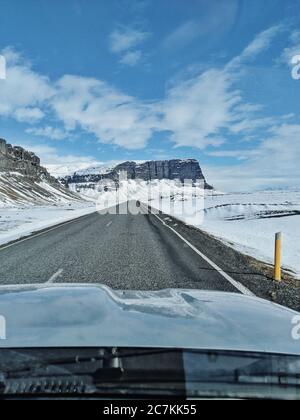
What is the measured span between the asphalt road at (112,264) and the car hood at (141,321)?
2972 millimetres

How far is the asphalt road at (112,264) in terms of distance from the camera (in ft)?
25.2

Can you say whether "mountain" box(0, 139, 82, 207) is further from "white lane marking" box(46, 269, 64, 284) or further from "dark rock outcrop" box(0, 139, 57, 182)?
"white lane marking" box(46, 269, 64, 284)

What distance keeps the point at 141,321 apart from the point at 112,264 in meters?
6.78

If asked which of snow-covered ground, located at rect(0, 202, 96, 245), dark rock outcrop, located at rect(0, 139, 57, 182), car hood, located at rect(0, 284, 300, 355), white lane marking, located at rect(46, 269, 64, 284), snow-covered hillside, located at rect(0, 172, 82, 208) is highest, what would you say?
dark rock outcrop, located at rect(0, 139, 57, 182)

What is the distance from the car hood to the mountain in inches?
3706

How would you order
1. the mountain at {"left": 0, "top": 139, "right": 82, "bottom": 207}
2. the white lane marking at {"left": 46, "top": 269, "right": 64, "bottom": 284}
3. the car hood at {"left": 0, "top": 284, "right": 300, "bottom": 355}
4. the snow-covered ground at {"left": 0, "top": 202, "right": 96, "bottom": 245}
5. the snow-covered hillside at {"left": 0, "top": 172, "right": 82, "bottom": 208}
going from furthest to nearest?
the mountain at {"left": 0, "top": 139, "right": 82, "bottom": 207} < the snow-covered hillside at {"left": 0, "top": 172, "right": 82, "bottom": 208} < the snow-covered ground at {"left": 0, "top": 202, "right": 96, "bottom": 245} < the white lane marking at {"left": 46, "top": 269, "right": 64, "bottom": 284} < the car hood at {"left": 0, "top": 284, "right": 300, "bottom": 355}

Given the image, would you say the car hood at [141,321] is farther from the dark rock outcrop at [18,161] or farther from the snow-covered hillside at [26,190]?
the dark rock outcrop at [18,161]

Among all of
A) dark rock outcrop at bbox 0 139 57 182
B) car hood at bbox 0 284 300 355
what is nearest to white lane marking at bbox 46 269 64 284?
car hood at bbox 0 284 300 355

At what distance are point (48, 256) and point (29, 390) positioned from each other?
908 centimetres

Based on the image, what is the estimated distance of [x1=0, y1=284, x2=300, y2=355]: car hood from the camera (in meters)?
2.57

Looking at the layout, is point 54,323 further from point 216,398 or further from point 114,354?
point 216,398

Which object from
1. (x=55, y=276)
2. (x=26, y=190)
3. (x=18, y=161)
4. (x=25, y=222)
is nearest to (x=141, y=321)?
(x=55, y=276)

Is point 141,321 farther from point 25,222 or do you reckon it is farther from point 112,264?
point 25,222

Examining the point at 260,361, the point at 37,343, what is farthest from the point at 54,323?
the point at 260,361
